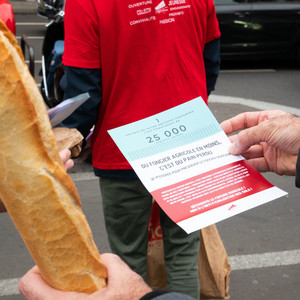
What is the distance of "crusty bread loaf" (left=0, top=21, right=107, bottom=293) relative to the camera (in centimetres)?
91

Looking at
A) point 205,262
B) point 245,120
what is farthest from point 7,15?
point 245,120

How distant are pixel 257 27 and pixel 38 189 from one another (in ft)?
28.7

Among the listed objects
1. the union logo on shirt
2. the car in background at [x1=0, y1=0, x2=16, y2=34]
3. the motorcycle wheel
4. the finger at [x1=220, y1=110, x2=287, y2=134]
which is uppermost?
the union logo on shirt

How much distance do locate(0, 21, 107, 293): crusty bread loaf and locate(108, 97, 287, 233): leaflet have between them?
0.40 meters

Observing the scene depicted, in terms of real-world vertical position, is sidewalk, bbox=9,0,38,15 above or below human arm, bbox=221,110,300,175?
below

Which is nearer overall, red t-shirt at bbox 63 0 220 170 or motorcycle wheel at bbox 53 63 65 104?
red t-shirt at bbox 63 0 220 170

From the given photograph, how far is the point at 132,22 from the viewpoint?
2.35 metres

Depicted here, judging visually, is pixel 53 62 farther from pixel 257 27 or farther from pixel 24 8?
pixel 24 8

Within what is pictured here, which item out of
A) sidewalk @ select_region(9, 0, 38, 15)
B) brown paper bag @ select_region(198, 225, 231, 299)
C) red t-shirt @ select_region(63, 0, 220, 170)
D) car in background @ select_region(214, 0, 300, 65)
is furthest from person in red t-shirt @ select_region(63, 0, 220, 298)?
sidewalk @ select_region(9, 0, 38, 15)

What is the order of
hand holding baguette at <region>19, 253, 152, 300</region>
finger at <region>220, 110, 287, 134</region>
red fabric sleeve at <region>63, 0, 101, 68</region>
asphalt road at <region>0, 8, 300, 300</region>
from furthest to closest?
1. asphalt road at <region>0, 8, 300, 300</region>
2. red fabric sleeve at <region>63, 0, 101, 68</region>
3. finger at <region>220, 110, 287, 134</region>
4. hand holding baguette at <region>19, 253, 152, 300</region>

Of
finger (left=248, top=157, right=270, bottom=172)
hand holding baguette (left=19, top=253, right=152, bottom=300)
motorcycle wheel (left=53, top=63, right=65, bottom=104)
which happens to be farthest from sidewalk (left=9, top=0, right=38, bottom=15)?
hand holding baguette (left=19, top=253, right=152, bottom=300)

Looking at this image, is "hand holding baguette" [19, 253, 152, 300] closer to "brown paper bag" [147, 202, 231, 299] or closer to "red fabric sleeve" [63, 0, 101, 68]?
"red fabric sleeve" [63, 0, 101, 68]

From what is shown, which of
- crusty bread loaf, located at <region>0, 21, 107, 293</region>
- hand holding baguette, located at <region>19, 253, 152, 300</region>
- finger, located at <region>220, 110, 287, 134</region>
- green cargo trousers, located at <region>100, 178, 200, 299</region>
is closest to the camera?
crusty bread loaf, located at <region>0, 21, 107, 293</region>

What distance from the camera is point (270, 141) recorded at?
180cm
